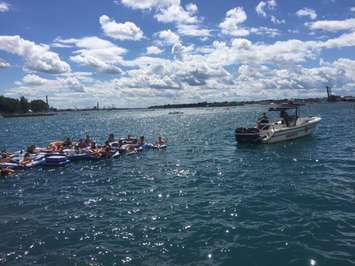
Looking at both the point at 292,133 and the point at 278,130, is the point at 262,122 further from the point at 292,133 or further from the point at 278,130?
the point at 292,133

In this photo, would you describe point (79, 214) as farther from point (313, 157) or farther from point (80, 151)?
point (313, 157)

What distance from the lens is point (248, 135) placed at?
4034 cm

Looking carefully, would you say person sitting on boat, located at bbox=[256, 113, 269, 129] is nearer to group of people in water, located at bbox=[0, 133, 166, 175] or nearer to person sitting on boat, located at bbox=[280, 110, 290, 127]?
person sitting on boat, located at bbox=[280, 110, 290, 127]

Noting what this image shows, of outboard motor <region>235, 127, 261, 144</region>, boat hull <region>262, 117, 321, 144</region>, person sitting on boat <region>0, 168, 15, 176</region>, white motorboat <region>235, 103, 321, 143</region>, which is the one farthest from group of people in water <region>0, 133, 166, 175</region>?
boat hull <region>262, 117, 321, 144</region>

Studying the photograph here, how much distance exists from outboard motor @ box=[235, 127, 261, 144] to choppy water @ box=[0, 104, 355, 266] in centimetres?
867

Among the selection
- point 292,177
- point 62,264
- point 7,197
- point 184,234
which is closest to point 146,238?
point 184,234

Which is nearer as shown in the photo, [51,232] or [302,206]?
[51,232]

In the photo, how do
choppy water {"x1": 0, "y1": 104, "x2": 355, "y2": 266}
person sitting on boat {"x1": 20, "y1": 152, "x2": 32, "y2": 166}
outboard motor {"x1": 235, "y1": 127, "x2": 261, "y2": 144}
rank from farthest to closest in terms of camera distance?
outboard motor {"x1": 235, "y1": 127, "x2": 261, "y2": 144}
person sitting on boat {"x1": 20, "y1": 152, "x2": 32, "y2": 166}
choppy water {"x1": 0, "y1": 104, "x2": 355, "y2": 266}

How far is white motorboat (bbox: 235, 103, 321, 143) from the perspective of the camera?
132 ft

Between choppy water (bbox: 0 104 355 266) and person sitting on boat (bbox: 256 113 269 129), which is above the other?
person sitting on boat (bbox: 256 113 269 129)

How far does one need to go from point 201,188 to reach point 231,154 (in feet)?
47.3

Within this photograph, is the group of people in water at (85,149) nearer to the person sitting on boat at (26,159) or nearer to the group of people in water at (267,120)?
the person sitting on boat at (26,159)

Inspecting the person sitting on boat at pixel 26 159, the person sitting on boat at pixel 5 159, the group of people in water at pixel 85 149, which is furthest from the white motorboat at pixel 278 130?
the person sitting on boat at pixel 5 159

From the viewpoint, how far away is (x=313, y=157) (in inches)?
1278
